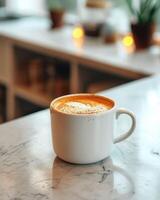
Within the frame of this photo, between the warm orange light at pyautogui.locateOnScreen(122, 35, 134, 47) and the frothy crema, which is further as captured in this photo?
the warm orange light at pyautogui.locateOnScreen(122, 35, 134, 47)

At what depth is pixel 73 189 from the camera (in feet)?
2.68

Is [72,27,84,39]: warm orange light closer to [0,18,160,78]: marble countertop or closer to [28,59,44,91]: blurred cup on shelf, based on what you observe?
[0,18,160,78]: marble countertop

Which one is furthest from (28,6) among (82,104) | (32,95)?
(82,104)

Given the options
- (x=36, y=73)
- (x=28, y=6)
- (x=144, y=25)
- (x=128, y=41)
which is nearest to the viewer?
(x=144, y=25)

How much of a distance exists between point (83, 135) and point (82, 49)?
4.44 ft

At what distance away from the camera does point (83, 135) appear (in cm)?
87

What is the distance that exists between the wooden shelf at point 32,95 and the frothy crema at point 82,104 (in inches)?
55.9

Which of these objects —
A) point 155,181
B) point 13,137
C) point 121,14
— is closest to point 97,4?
point 121,14

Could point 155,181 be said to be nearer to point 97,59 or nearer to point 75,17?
point 97,59

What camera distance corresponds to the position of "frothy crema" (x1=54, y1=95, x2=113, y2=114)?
2.96 ft

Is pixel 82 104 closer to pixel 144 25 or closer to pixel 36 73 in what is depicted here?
pixel 144 25

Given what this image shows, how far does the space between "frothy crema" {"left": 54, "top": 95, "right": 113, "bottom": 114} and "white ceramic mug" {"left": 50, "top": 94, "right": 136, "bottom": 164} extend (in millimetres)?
23

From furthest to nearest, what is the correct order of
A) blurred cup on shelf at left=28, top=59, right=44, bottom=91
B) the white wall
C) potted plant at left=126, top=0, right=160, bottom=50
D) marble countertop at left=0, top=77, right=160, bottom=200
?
the white wall
blurred cup on shelf at left=28, top=59, right=44, bottom=91
potted plant at left=126, top=0, right=160, bottom=50
marble countertop at left=0, top=77, right=160, bottom=200

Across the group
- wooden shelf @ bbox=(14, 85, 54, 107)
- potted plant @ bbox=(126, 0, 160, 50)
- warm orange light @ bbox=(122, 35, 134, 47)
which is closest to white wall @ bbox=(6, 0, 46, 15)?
wooden shelf @ bbox=(14, 85, 54, 107)
